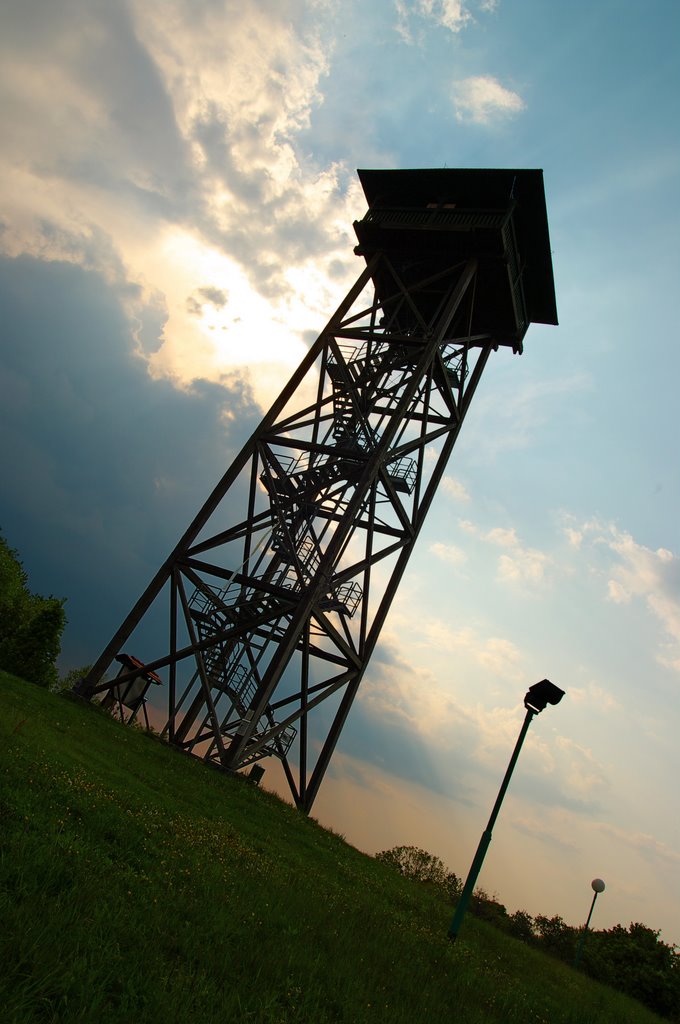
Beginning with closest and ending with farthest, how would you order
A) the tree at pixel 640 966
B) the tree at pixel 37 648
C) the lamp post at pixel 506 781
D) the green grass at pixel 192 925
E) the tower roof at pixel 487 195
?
the green grass at pixel 192 925
the lamp post at pixel 506 781
the tree at pixel 640 966
the tower roof at pixel 487 195
the tree at pixel 37 648

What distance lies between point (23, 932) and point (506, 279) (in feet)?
60.8

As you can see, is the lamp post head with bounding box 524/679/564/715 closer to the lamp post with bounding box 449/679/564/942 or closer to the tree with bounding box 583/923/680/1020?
the lamp post with bounding box 449/679/564/942

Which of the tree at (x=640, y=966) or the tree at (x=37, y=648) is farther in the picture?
the tree at (x=37, y=648)

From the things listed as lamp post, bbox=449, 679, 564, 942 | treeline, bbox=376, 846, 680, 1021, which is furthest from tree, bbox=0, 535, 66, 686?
lamp post, bbox=449, 679, 564, 942

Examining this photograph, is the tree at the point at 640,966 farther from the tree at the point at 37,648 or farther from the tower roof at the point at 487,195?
the tree at the point at 37,648

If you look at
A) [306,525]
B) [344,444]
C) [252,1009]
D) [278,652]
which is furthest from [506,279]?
[252,1009]

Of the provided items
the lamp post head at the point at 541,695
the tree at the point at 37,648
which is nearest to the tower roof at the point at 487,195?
the lamp post head at the point at 541,695

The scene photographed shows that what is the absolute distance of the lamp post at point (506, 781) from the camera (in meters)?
8.33

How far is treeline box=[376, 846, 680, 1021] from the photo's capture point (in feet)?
54.2

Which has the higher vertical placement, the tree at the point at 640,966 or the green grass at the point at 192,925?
the tree at the point at 640,966

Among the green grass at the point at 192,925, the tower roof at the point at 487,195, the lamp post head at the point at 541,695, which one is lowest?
the green grass at the point at 192,925

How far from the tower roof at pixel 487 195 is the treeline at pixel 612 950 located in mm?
16830

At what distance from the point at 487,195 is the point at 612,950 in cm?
2234

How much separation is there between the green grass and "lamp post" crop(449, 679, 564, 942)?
0.38m
